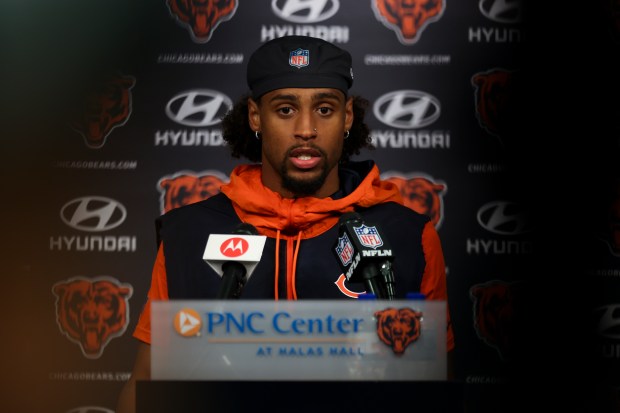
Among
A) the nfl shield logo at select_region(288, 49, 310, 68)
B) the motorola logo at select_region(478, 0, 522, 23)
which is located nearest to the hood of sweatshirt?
the nfl shield logo at select_region(288, 49, 310, 68)

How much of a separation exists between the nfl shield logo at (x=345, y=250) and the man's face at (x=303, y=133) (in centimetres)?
57

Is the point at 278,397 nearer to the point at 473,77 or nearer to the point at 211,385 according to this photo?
the point at 211,385

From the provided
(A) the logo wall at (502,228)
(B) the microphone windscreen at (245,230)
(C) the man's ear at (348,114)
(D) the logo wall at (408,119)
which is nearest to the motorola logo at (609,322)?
(A) the logo wall at (502,228)

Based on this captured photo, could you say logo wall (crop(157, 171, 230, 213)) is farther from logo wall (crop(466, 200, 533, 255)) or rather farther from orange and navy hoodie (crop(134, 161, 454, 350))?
logo wall (crop(466, 200, 533, 255))

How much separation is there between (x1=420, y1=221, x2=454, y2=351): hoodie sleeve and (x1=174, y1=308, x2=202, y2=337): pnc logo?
957 mm

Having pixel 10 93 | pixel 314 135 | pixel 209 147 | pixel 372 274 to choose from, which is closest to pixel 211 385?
pixel 372 274

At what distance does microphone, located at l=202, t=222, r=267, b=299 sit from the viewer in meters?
1.24

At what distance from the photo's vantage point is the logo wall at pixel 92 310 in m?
2.77

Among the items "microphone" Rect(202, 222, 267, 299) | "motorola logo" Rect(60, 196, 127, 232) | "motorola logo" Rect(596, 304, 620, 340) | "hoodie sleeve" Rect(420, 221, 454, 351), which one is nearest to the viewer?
"microphone" Rect(202, 222, 267, 299)

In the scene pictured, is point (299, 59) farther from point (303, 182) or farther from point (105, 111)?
point (105, 111)

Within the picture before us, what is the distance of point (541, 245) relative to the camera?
269 cm

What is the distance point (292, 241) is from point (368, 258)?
0.67 meters

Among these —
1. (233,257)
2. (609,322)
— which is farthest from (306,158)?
(609,322)

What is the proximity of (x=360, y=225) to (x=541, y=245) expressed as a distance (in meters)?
1.48
